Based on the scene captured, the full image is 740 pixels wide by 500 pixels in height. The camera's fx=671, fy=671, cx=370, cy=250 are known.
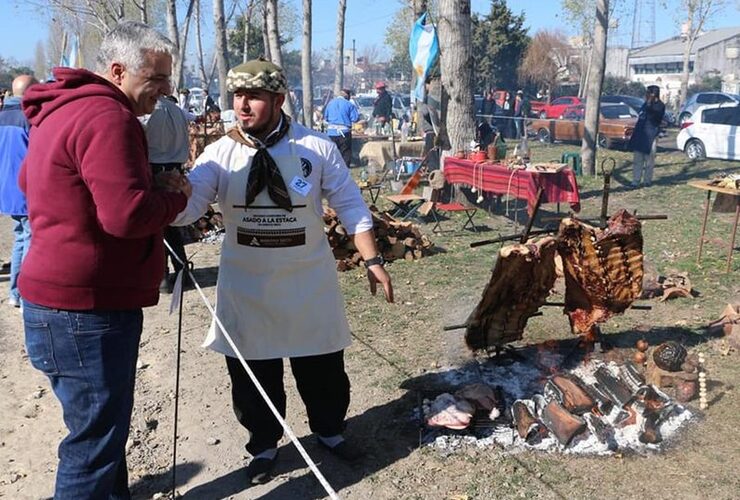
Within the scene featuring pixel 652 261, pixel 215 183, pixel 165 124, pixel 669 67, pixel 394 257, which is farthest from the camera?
pixel 669 67

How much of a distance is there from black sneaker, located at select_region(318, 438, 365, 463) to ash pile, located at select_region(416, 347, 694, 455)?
0.40 m

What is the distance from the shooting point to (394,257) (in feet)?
27.0

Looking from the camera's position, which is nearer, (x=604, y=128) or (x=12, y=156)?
(x=12, y=156)

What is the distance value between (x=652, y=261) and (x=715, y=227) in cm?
242

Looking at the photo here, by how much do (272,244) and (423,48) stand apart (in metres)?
9.15

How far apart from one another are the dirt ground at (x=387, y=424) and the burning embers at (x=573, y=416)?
10cm

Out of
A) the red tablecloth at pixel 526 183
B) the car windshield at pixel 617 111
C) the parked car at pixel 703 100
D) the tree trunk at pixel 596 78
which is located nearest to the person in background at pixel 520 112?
the car windshield at pixel 617 111

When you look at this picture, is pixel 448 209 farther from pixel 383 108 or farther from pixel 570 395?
pixel 383 108

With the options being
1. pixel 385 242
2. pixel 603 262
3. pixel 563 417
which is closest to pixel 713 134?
pixel 385 242

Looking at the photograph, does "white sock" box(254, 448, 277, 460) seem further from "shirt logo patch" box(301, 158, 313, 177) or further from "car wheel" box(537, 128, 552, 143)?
"car wheel" box(537, 128, 552, 143)

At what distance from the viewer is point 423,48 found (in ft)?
38.2

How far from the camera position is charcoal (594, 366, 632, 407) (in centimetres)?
400

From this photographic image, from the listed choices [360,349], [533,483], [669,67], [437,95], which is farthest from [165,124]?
[669,67]

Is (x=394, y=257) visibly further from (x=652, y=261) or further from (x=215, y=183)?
(x=215, y=183)
